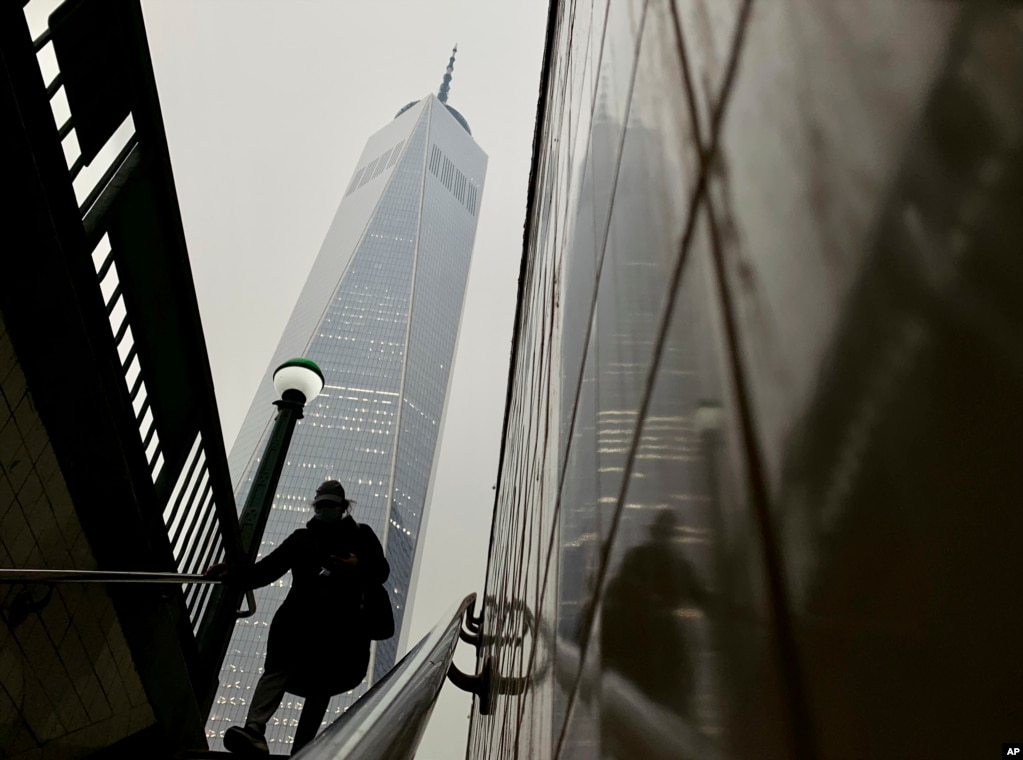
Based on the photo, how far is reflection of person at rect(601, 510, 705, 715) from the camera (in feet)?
2.32

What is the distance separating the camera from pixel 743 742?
537 millimetres

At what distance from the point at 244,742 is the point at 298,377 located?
123 inches

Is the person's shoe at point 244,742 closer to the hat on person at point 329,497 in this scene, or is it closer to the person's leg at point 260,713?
the person's leg at point 260,713

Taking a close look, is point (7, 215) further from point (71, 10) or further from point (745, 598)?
point (745, 598)

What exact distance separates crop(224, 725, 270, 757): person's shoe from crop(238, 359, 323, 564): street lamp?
2200 mm

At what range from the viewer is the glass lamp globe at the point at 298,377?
226 inches

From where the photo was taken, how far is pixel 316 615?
3.41 metres

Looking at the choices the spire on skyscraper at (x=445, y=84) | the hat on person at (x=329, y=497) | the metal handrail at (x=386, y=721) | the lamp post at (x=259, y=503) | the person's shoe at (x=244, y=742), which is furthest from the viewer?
the spire on skyscraper at (x=445, y=84)

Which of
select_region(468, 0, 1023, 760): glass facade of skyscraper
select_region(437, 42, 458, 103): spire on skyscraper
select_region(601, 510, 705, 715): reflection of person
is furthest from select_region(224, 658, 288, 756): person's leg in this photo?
select_region(437, 42, 458, 103): spire on skyscraper

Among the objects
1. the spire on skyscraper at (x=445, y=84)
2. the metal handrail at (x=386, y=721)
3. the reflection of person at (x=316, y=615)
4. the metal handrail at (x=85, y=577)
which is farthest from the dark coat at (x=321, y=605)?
the spire on skyscraper at (x=445, y=84)

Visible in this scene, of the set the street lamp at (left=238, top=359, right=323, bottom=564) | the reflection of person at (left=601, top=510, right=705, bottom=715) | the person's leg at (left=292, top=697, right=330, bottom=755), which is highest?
the street lamp at (left=238, top=359, right=323, bottom=564)

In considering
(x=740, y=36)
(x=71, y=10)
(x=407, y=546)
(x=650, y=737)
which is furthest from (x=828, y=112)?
(x=407, y=546)

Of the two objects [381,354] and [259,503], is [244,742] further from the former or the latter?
[381,354]

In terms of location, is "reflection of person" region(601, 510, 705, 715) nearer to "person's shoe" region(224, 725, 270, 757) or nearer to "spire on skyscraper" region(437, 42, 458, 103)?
"person's shoe" region(224, 725, 270, 757)
